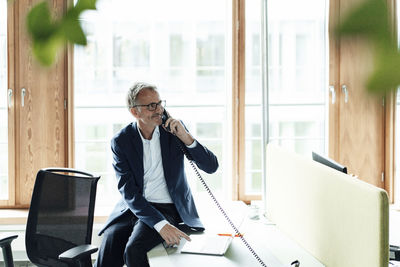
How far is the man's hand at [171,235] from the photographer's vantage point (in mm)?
2307

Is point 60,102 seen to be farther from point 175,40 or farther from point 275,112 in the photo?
point 275,112

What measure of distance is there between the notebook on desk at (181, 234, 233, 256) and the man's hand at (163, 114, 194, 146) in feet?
1.70

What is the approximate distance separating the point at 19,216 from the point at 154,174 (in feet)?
3.68

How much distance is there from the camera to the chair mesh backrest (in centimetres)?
251

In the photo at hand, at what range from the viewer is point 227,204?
10.8ft

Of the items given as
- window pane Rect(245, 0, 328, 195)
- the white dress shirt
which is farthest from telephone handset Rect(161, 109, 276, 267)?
window pane Rect(245, 0, 328, 195)

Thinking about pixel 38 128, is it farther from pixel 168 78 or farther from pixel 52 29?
pixel 52 29

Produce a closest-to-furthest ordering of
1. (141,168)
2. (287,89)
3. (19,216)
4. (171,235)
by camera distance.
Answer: (171,235) < (141,168) < (19,216) < (287,89)

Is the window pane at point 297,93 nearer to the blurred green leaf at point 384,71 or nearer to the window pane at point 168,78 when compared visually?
the window pane at point 168,78

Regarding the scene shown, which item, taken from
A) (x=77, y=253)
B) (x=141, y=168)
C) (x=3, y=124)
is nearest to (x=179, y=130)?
(x=141, y=168)

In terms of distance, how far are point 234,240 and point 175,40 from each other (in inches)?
73.6

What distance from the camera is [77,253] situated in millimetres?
2236

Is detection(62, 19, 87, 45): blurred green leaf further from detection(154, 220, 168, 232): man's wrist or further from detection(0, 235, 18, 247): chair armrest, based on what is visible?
detection(0, 235, 18, 247): chair armrest

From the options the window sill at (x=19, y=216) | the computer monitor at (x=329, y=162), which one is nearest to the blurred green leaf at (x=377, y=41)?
the computer monitor at (x=329, y=162)
